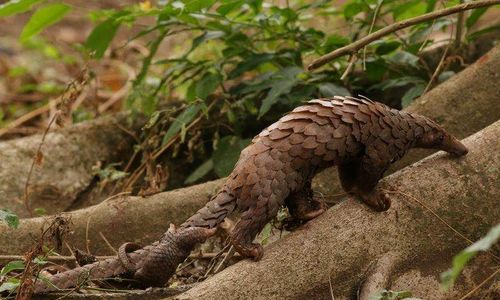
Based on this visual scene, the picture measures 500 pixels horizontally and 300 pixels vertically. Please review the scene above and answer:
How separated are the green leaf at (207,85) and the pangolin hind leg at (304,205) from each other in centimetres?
152

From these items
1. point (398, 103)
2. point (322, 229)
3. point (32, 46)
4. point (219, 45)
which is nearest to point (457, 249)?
point (322, 229)

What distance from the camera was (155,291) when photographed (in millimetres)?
2900

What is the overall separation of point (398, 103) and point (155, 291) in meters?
2.34

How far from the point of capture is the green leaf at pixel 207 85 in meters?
4.36

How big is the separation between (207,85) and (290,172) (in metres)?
1.76

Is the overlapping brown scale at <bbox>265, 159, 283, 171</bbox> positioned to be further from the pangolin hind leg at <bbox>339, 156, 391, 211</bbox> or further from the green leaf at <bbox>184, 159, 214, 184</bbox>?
the green leaf at <bbox>184, 159, 214, 184</bbox>

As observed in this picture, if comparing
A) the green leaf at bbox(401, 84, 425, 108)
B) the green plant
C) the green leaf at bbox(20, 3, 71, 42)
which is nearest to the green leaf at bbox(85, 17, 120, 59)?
the green plant

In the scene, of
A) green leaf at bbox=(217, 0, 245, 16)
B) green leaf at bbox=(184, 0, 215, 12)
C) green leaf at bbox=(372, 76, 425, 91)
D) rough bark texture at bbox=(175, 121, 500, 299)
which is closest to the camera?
rough bark texture at bbox=(175, 121, 500, 299)

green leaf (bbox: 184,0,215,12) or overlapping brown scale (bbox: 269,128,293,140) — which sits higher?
green leaf (bbox: 184,0,215,12)

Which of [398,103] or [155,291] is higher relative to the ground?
[155,291]

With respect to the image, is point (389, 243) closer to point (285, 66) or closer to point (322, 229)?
point (322, 229)

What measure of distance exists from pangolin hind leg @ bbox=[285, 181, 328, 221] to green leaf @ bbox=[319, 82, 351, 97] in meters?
1.21

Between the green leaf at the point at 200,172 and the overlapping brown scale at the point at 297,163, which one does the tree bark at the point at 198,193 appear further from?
the overlapping brown scale at the point at 297,163

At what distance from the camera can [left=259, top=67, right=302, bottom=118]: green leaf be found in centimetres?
398
